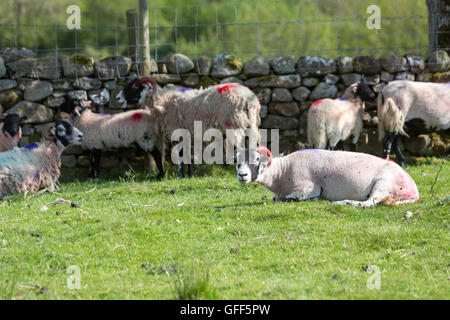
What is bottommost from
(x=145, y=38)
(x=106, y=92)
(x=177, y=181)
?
(x=177, y=181)

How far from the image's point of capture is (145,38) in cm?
1131

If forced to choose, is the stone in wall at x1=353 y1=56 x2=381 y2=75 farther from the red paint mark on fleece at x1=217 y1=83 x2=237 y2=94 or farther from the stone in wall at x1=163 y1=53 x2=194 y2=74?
the stone in wall at x1=163 y1=53 x2=194 y2=74

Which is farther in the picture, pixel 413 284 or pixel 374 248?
pixel 374 248

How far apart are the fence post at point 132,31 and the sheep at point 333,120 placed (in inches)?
147

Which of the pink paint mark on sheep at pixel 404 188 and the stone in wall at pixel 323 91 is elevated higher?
the stone in wall at pixel 323 91

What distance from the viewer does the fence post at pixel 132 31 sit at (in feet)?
37.6

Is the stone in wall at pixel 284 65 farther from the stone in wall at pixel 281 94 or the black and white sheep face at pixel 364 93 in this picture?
the black and white sheep face at pixel 364 93

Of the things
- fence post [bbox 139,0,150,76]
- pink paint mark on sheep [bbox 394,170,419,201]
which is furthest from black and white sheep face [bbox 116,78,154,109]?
pink paint mark on sheep [bbox 394,170,419,201]

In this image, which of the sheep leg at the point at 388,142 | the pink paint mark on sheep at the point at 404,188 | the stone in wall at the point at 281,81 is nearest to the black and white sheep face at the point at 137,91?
the stone in wall at the point at 281,81

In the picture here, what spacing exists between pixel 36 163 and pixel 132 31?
3.59 m

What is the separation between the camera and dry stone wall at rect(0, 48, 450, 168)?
11.2 metres
